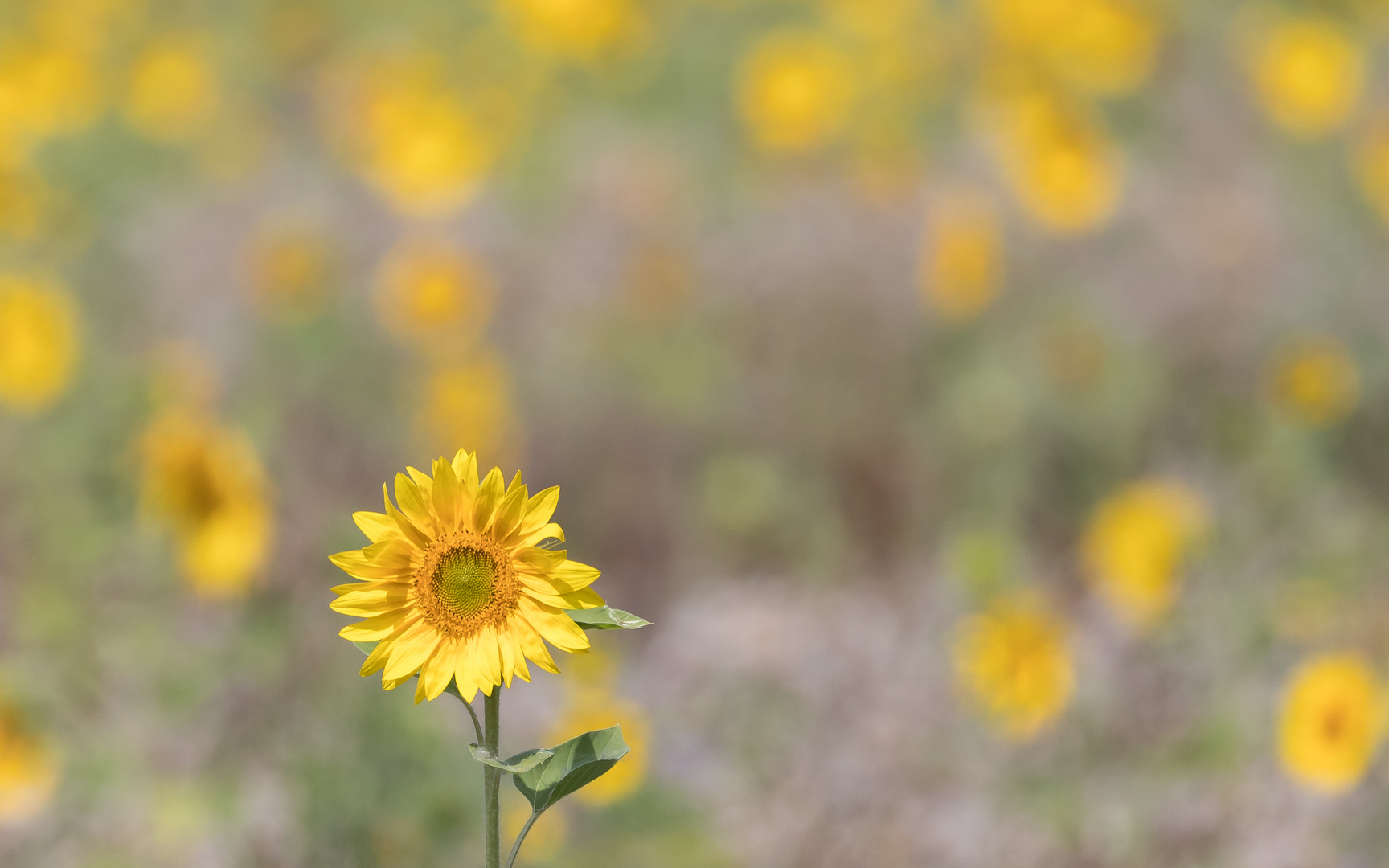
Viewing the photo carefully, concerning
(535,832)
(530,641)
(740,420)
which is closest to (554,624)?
(530,641)

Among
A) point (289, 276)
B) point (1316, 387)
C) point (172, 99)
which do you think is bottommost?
point (1316, 387)

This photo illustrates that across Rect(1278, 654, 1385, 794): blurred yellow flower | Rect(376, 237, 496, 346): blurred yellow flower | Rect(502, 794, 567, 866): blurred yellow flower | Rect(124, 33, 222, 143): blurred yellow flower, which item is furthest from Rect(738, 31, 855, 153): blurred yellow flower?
Rect(502, 794, 567, 866): blurred yellow flower

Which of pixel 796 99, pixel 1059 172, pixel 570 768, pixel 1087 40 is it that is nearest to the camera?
pixel 570 768

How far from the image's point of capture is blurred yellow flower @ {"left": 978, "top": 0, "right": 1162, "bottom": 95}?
5.95 m

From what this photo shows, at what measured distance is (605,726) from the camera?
2463 millimetres

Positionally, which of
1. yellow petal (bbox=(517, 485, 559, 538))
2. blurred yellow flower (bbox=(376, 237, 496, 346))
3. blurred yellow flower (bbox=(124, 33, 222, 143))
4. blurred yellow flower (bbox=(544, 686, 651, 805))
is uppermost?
blurred yellow flower (bbox=(124, 33, 222, 143))

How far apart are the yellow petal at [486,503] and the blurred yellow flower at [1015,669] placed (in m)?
1.88

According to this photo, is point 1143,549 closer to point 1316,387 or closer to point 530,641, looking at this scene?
point 1316,387

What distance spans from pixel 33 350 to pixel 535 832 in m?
2.54

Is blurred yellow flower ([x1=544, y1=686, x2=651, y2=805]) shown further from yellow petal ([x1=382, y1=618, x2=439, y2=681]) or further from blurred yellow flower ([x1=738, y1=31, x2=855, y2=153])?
blurred yellow flower ([x1=738, y1=31, x2=855, y2=153])

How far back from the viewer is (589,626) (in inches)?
50.3

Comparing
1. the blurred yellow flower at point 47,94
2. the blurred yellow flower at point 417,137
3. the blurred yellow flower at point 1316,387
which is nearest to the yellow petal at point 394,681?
the blurred yellow flower at point 1316,387

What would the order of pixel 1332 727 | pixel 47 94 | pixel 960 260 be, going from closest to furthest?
pixel 1332 727
pixel 960 260
pixel 47 94

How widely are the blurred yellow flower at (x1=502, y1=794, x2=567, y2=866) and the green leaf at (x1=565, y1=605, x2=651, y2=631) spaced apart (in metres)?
1.28
